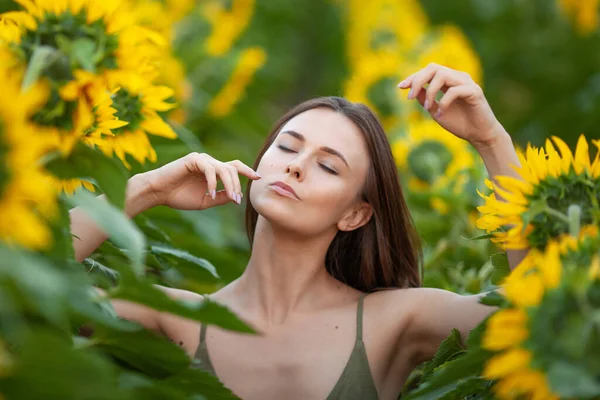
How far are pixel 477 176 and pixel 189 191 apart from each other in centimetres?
119

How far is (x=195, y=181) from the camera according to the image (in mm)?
1839

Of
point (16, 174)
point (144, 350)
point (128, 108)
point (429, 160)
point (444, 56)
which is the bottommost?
point (429, 160)

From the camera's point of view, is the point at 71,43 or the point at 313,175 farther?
the point at 313,175

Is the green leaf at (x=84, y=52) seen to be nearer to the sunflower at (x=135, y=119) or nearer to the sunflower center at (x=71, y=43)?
the sunflower center at (x=71, y=43)

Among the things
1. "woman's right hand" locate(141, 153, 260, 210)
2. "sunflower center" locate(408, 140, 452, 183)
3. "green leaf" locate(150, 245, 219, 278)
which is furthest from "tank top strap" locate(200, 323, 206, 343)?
"sunflower center" locate(408, 140, 452, 183)

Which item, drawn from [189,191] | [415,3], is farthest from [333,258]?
[415,3]

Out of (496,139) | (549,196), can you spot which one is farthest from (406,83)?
(549,196)

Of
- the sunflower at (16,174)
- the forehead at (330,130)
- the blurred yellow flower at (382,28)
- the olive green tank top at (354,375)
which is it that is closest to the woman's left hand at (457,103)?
the forehead at (330,130)

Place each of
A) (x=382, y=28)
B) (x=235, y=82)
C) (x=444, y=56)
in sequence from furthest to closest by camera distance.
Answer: (x=382, y=28) → (x=444, y=56) → (x=235, y=82)

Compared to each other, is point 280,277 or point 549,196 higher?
point 549,196

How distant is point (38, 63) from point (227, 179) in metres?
0.48

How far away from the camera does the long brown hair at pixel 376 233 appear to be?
2043 mm

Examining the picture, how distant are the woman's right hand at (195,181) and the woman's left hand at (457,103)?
12.6 inches

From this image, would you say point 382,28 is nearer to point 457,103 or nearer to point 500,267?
point 457,103
